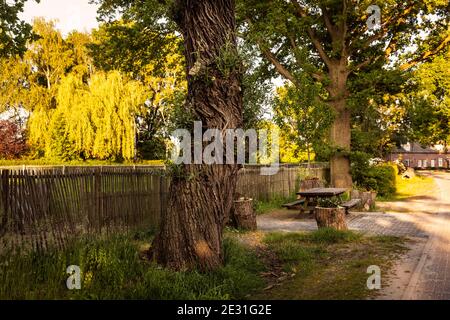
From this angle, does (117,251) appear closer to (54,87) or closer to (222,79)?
(222,79)

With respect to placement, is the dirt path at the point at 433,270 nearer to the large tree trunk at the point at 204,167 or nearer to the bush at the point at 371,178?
the large tree trunk at the point at 204,167

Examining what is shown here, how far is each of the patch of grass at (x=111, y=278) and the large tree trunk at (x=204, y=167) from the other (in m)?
0.38

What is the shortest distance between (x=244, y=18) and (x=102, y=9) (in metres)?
6.23

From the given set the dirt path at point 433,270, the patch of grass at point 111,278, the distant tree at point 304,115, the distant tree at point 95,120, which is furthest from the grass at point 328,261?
the distant tree at point 95,120

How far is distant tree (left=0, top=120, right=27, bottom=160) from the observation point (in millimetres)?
37156

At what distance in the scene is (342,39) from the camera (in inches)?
784

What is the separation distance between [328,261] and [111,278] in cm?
413

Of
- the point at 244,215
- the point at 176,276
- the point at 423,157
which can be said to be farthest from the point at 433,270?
the point at 423,157

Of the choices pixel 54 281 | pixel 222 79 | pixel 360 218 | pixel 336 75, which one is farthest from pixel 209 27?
pixel 336 75

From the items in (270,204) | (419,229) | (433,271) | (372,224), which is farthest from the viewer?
(270,204)

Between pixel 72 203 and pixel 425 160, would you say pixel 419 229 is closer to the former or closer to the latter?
pixel 72 203

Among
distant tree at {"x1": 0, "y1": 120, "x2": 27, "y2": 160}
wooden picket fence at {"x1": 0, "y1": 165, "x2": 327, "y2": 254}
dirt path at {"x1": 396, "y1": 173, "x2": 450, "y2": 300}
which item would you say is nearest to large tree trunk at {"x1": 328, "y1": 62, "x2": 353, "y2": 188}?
dirt path at {"x1": 396, "y1": 173, "x2": 450, "y2": 300}

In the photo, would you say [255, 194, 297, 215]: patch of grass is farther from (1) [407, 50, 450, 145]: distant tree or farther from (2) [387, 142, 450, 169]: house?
(2) [387, 142, 450, 169]: house
